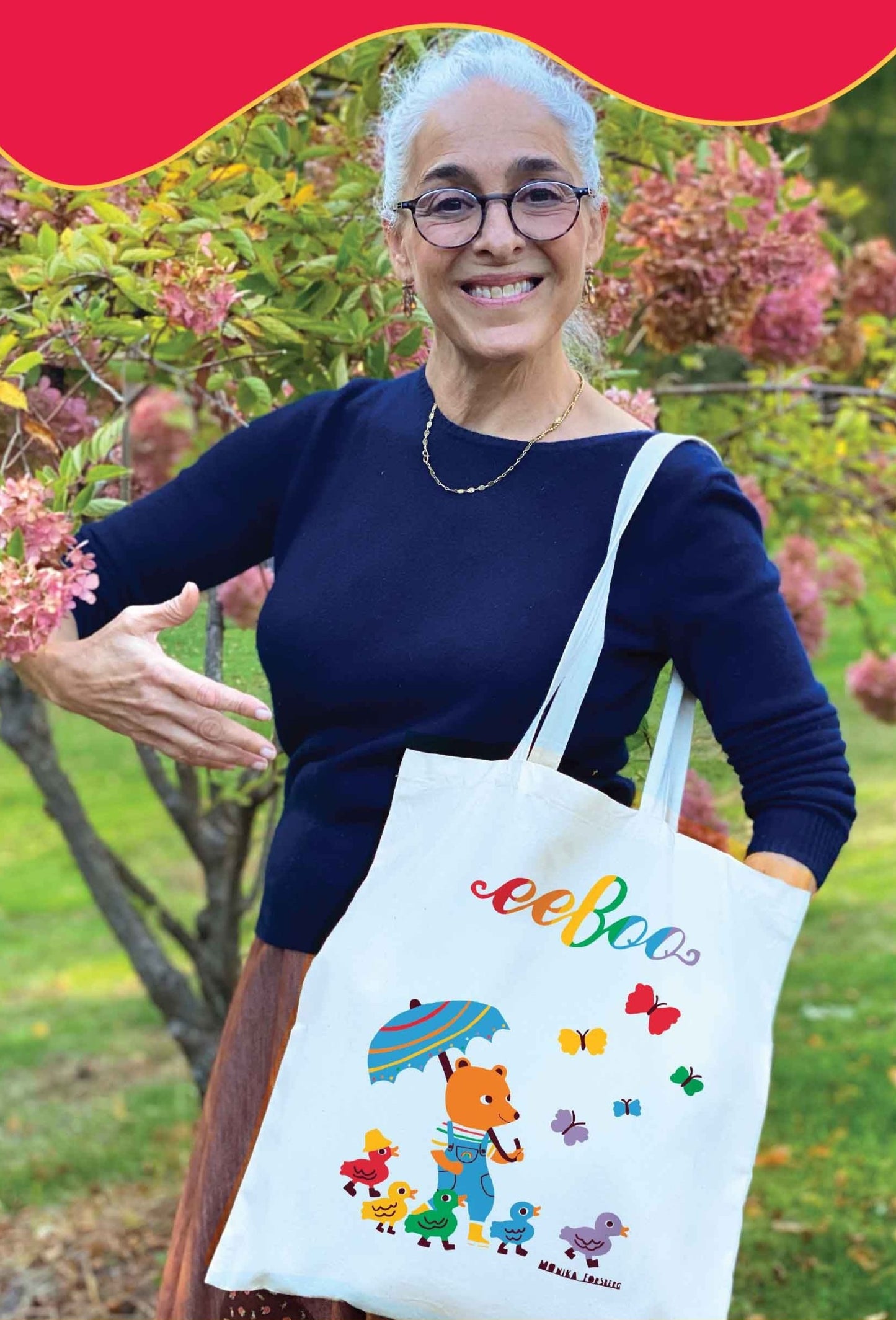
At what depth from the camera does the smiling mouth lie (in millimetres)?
1892

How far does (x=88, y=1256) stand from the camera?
13.6 ft

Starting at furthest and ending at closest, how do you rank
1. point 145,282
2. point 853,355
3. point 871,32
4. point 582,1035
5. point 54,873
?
point 54,873, point 853,355, point 145,282, point 871,32, point 582,1035

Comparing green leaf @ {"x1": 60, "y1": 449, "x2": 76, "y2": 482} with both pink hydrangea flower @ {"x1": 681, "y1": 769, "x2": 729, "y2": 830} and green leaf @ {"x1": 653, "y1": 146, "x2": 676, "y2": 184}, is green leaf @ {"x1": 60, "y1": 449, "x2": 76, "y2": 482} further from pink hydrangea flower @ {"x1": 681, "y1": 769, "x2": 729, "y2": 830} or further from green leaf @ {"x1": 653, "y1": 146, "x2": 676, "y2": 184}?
pink hydrangea flower @ {"x1": 681, "y1": 769, "x2": 729, "y2": 830}

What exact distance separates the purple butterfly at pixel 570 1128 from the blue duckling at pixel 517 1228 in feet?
0.26

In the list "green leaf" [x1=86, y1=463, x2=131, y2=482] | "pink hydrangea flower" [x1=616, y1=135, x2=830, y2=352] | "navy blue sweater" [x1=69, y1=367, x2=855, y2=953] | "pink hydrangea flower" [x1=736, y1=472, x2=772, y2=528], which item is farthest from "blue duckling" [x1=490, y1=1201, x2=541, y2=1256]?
"pink hydrangea flower" [x1=736, y1=472, x2=772, y2=528]

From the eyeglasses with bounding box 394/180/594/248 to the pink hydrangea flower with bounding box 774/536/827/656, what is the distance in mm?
1987

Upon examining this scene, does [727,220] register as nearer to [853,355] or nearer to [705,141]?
[705,141]

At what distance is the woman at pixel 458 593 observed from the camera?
176 centimetres

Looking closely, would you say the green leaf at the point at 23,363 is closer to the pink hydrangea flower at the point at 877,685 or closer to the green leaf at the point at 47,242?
the green leaf at the point at 47,242

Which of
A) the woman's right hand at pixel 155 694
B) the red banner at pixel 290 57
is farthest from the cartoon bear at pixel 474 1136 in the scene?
the red banner at pixel 290 57

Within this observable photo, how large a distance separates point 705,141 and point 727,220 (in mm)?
144

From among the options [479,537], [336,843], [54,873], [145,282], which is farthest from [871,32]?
[54,873]

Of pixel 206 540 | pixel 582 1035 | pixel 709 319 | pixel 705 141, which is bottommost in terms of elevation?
pixel 582 1035

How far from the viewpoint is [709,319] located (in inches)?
116
